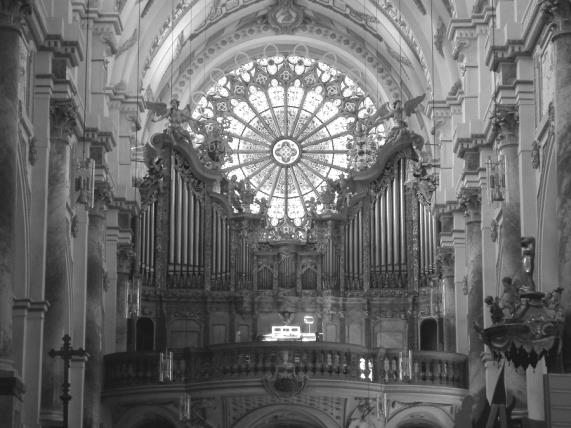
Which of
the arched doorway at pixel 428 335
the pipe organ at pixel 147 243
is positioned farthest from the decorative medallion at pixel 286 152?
the arched doorway at pixel 428 335

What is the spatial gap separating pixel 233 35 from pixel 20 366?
20766 mm

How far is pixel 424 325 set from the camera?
131 ft

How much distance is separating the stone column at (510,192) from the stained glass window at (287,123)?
14.4 metres

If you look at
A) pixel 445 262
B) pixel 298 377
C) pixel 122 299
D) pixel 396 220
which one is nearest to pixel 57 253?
pixel 298 377

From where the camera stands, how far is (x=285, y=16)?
44.6 m

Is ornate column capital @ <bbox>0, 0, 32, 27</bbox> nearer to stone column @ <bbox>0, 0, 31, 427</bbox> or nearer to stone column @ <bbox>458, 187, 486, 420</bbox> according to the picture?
stone column @ <bbox>0, 0, 31, 427</bbox>

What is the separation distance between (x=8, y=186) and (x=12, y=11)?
2.80 metres

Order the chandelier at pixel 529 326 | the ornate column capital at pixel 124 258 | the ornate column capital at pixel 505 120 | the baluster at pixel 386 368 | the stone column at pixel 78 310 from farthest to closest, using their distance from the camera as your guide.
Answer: the ornate column capital at pixel 124 258 < the baluster at pixel 386 368 < the stone column at pixel 78 310 < the ornate column capital at pixel 505 120 < the chandelier at pixel 529 326

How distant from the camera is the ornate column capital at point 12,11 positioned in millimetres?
23984

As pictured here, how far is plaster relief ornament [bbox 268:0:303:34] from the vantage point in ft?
146

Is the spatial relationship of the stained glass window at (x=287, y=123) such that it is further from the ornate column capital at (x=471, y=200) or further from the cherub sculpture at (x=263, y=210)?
the ornate column capital at (x=471, y=200)

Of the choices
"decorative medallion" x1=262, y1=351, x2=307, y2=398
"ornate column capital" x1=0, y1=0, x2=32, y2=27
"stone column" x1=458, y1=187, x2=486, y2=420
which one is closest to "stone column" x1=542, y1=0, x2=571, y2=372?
"ornate column capital" x1=0, y1=0, x2=32, y2=27

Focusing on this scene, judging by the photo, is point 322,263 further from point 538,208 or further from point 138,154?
point 538,208

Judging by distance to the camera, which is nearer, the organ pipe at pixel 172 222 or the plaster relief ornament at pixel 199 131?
the organ pipe at pixel 172 222
